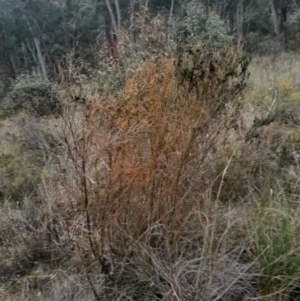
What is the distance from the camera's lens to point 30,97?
8859 mm

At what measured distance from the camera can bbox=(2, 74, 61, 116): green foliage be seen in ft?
26.0

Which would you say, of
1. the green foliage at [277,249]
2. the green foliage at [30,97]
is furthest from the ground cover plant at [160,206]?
the green foliage at [30,97]

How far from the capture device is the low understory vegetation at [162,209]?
107 inches

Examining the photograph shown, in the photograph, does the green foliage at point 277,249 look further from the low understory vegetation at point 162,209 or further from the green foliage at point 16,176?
the green foliage at point 16,176

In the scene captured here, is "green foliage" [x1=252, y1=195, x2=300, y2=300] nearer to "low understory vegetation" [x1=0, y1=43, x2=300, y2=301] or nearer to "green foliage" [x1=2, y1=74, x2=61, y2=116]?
"low understory vegetation" [x1=0, y1=43, x2=300, y2=301]

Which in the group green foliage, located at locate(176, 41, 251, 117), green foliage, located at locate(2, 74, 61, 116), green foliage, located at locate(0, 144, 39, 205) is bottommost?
green foliage, located at locate(0, 144, 39, 205)

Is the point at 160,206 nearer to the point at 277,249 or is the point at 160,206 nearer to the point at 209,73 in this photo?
the point at 277,249

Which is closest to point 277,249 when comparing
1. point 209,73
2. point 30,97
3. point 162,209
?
point 162,209

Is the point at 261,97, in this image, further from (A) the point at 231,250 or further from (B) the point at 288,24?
(B) the point at 288,24

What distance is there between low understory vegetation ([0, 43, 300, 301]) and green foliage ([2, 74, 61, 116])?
14.7ft

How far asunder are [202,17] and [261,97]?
15.7 feet

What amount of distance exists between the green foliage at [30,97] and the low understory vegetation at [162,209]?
Answer: 14.7 ft

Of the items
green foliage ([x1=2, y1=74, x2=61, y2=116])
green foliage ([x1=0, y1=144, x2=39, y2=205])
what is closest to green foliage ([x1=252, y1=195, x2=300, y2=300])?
green foliage ([x1=0, y1=144, x2=39, y2=205])

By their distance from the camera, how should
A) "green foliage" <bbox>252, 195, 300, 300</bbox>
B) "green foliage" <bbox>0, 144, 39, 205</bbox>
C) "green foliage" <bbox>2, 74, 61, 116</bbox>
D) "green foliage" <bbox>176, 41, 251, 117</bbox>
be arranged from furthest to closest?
"green foliage" <bbox>2, 74, 61, 116</bbox> < "green foliage" <bbox>0, 144, 39, 205</bbox> < "green foliage" <bbox>176, 41, 251, 117</bbox> < "green foliage" <bbox>252, 195, 300, 300</bbox>
